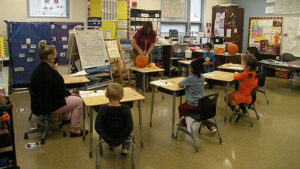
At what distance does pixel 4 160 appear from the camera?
8.36 feet

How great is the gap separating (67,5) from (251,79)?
189 inches

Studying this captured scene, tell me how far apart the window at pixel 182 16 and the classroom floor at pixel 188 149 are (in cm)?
474

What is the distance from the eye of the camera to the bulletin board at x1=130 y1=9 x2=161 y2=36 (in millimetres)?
7734

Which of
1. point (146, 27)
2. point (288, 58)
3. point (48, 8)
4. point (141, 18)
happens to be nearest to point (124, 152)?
point (146, 27)

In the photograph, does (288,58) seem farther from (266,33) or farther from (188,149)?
(188,149)

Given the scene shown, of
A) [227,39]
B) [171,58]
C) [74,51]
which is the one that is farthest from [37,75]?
[227,39]

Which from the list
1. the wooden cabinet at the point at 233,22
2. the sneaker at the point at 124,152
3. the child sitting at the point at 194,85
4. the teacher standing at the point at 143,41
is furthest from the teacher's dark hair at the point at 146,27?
the wooden cabinet at the point at 233,22

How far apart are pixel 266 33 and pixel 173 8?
10.1 feet

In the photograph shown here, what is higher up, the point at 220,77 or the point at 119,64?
the point at 119,64

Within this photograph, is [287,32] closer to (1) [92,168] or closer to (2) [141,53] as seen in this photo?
(2) [141,53]

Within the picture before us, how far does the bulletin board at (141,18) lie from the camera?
7.73m

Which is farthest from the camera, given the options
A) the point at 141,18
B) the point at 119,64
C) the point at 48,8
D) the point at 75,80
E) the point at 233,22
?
the point at 233,22

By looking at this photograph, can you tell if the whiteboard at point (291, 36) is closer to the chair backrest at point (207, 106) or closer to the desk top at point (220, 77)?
the desk top at point (220, 77)

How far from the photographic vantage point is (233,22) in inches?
355
